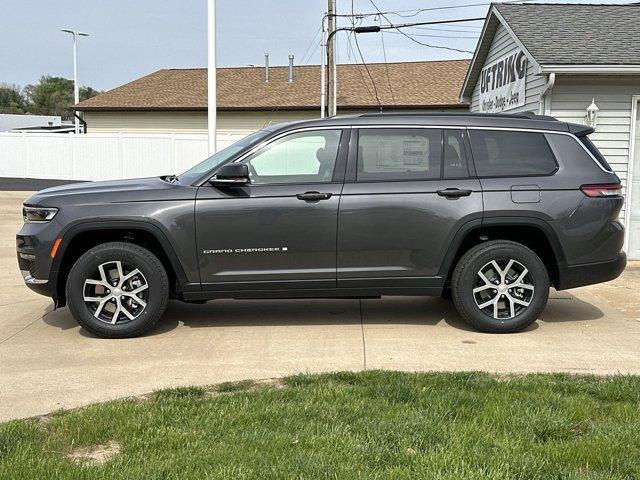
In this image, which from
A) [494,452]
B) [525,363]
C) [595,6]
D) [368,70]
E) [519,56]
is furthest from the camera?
[368,70]

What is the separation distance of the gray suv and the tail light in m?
0.01

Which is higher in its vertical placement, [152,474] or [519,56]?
[519,56]

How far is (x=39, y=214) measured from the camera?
5.87 metres

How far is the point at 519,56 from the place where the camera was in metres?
11.0

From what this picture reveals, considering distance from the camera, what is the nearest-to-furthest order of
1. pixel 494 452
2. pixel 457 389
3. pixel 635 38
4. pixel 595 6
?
pixel 494 452, pixel 457 389, pixel 635 38, pixel 595 6

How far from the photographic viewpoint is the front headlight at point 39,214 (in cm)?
582

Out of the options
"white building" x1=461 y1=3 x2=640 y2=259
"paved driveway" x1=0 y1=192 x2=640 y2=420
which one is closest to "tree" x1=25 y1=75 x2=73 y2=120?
"white building" x1=461 y1=3 x2=640 y2=259

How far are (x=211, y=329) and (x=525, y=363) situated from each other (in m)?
2.70

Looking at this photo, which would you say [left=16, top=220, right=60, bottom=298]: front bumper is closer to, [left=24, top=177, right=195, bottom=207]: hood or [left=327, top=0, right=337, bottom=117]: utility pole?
[left=24, top=177, right=195, bottom=207]: hood

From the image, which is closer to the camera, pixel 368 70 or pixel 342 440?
pixel 342 440

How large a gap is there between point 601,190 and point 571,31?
18.6ft

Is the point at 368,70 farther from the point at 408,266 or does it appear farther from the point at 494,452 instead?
the point at 494,452

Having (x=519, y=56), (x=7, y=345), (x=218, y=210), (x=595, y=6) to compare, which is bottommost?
(x=7, y=345)

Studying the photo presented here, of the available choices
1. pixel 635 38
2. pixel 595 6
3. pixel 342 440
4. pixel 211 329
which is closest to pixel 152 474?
pixel 342 440
